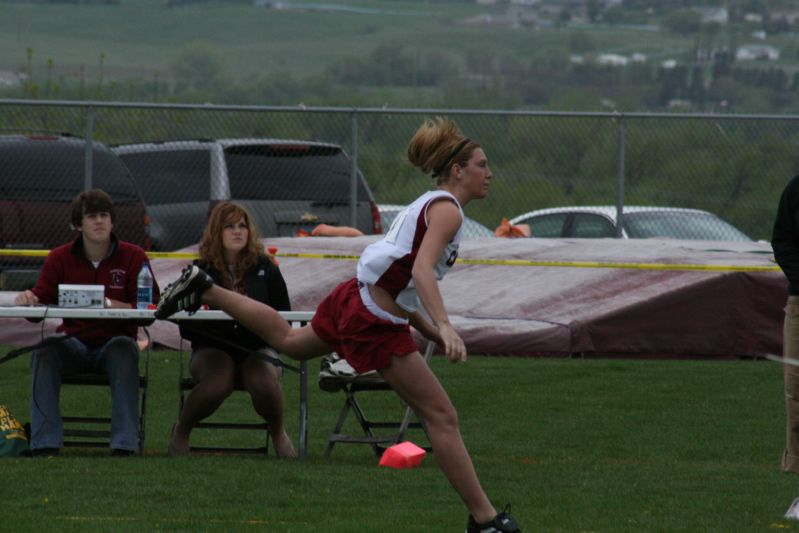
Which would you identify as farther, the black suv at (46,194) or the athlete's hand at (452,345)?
the black suv at (46,194)

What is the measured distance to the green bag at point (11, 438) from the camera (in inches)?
348

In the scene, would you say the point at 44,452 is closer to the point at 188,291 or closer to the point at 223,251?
the point at 223,251

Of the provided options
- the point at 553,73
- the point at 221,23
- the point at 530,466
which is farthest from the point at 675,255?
the point at 221,23

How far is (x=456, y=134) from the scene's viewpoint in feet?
22.9

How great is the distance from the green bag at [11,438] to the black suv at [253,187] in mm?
6714

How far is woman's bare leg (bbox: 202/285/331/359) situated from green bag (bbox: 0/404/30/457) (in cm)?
175

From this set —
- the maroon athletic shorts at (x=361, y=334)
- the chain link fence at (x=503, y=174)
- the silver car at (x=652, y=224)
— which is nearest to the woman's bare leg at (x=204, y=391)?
the maroon athletic shorts at (x=361, y=334)

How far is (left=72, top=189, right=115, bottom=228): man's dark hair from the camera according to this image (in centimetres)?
929

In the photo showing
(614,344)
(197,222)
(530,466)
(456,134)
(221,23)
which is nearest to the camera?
(456,134)

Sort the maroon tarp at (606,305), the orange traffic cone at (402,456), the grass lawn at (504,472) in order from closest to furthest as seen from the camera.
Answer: the grass lawn at (504,472)
the orange traffic cone at (402,456)
the maroon tarp at (606,305)

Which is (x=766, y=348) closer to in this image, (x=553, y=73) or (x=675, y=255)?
(x=675, y=255)

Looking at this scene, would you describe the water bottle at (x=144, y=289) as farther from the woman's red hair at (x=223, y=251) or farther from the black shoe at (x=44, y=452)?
the black shoe at (x=44, y=452)

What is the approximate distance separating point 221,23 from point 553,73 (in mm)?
42192

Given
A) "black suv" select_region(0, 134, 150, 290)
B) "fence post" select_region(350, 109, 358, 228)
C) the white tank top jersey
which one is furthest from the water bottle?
"fence post" select_region(350, 109, 358, 228)
